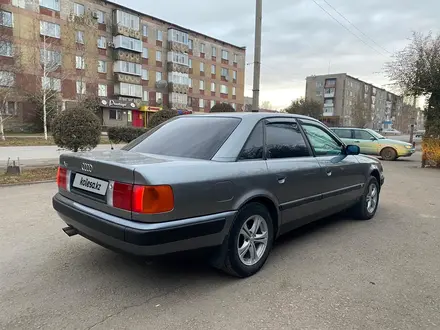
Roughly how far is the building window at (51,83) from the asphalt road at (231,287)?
27.1 meters

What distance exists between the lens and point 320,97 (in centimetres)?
8794

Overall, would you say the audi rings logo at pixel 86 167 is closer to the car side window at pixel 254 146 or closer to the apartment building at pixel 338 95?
the car side window at pixel 254 146

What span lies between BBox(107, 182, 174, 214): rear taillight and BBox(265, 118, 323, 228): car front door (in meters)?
1.22

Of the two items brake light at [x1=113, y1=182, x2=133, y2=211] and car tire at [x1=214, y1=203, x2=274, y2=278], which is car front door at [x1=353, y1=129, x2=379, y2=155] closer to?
car tire at [x1=214, y1=203, x2=274, y2=278]

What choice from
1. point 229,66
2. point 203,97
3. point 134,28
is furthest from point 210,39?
point 134,28

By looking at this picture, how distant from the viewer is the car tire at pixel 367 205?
5.21 m

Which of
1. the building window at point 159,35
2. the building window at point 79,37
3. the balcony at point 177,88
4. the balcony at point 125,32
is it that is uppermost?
the building window at point 159,35

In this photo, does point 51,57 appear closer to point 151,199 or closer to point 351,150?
point 351,150

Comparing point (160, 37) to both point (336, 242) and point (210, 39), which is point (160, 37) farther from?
point (336, 242)

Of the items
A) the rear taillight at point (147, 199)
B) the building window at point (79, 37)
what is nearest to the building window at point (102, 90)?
the building window at point (79, 37)

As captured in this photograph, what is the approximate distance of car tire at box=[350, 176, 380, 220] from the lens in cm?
521

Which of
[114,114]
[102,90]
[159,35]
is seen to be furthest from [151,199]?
[159,35]

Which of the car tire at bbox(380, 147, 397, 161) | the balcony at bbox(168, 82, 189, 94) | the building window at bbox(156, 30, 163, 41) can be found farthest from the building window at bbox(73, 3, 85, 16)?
the car tire at bbox(380, 147, 397, 161)

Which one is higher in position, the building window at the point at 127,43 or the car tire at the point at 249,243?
the building window at the point at 127,43
